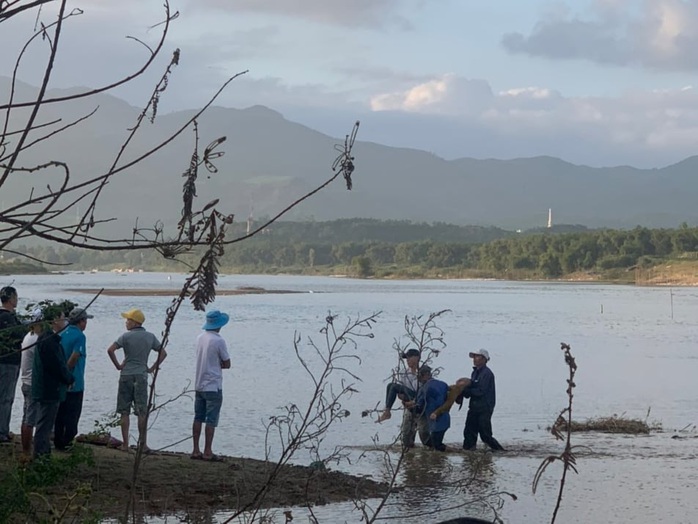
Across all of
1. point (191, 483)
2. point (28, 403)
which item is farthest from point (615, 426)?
point (28, 403)

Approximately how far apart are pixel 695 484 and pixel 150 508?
22.3 feet

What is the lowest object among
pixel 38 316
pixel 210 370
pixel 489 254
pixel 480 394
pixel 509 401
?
pixel 509 401

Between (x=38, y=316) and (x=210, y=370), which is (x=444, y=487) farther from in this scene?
(x=38, y=316)

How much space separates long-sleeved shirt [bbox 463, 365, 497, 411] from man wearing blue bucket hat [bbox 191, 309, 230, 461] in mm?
3623

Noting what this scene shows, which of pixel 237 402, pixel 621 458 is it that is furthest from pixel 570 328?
pixel 621 458

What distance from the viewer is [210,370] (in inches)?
467

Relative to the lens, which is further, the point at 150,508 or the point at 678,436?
the point at 678,436

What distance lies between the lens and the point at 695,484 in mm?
13461

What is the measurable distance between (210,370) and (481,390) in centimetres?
398

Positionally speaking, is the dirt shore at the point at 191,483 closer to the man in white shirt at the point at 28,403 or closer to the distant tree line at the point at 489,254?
the man in white shirt at the point at 28,403

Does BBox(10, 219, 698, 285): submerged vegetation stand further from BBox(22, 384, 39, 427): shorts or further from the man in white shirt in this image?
BBox(22, 384, 39, 427): shorts

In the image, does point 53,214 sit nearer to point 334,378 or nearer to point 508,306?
point 334,378

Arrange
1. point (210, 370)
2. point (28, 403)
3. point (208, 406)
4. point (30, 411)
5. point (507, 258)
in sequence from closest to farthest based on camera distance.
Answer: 1. point (30, 411)
2. point (28, 403)
3. point (210, 370)
4. point (208, 406)
5. point (507, 258)

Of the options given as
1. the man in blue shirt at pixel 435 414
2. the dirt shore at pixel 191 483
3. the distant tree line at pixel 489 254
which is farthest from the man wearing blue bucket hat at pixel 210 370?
the distant tree line at pixel 489 254
